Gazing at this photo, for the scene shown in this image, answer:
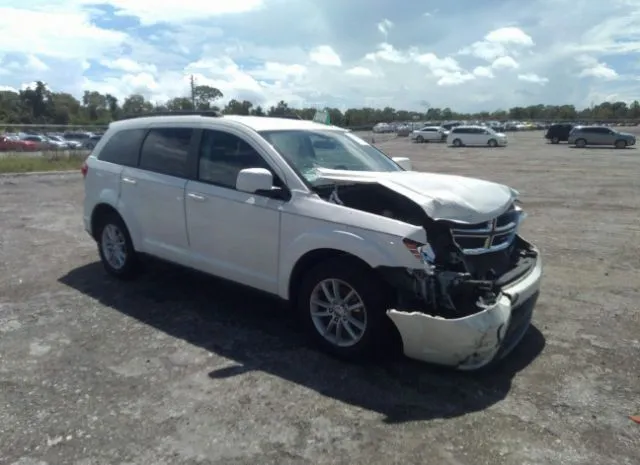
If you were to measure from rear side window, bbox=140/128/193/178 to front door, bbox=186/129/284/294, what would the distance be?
0.23 m

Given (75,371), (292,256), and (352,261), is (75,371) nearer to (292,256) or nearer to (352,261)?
(292,256)

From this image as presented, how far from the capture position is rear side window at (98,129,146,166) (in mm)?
5880

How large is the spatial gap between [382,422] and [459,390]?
70 centimetres

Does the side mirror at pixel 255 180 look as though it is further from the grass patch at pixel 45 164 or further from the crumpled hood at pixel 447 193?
the grass patch at pixel 45 164

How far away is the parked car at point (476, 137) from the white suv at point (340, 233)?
4331cm

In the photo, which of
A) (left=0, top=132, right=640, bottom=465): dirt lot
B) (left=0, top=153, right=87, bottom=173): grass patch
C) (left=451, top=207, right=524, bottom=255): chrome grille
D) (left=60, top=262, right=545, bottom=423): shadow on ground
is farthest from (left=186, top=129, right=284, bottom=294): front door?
(left=0, top=153, right=87, bottom=173): grass patch

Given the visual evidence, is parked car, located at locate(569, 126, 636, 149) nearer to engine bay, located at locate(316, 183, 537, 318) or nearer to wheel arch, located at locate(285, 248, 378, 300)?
engine bay, located at locate(316, 183, 537, 318)

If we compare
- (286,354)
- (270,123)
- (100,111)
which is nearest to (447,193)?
(286,354)

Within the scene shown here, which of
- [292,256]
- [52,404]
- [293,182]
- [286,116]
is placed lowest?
[52,404]

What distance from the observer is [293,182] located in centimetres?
442

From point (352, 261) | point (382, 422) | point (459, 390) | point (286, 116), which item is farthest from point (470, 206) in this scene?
point (286, 116)

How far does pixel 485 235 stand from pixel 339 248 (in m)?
1.11

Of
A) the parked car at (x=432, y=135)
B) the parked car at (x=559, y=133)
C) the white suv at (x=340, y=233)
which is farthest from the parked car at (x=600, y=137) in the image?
the white suv at (x=340, y=233)

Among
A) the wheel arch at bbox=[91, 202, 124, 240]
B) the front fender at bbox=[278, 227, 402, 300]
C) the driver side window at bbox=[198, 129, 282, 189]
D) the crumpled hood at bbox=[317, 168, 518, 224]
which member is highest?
the driver side window at bbox=[198, 129, 282, 189]
